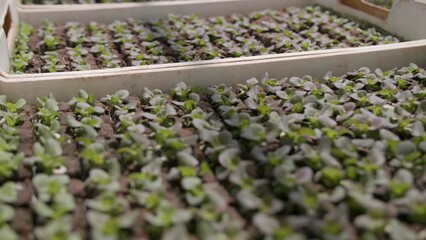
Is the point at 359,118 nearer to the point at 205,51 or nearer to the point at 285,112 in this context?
the point at 285,112

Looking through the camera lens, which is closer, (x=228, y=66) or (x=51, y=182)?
(x=51, y=182)

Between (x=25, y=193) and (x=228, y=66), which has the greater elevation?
(x=228, y=66)

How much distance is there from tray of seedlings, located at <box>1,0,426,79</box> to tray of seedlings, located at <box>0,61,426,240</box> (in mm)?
357

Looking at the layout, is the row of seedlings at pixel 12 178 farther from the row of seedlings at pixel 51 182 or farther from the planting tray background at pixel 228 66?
the planting tray background at pixel 228 66

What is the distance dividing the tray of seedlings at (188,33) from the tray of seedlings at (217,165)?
36 centimetres

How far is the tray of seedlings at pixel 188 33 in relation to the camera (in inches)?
98.7

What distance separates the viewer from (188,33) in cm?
295

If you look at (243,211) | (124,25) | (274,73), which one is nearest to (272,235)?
(243,211)

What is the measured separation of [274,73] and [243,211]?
1091 mm

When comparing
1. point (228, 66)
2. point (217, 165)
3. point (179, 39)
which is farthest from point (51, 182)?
point (179, 39)

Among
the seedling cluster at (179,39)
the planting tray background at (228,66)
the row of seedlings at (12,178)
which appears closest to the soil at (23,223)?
the row of seedlings at (12,178)

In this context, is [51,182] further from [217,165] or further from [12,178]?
[217,165]

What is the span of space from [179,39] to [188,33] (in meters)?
0.12

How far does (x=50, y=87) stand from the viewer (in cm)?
214
